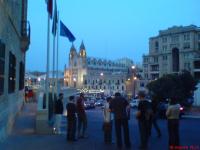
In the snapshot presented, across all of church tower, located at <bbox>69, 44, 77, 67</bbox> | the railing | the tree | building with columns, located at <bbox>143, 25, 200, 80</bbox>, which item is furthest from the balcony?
building with columns, located at <bbox>143, 25, 200, 80</bbox>

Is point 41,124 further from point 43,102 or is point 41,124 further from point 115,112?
point 115,112

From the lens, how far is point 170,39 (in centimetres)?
14288

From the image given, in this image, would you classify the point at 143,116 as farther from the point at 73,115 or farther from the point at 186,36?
the point at 186,36

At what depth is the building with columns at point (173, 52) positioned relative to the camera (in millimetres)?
131375

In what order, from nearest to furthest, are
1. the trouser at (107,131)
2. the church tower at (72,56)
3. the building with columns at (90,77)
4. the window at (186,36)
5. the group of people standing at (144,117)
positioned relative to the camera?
the group of people standing at (144,117), the trouser at (107,131), the church tower at (72,56), the window at (186,36), the building with columns at (90,77)

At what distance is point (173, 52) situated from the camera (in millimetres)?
137875

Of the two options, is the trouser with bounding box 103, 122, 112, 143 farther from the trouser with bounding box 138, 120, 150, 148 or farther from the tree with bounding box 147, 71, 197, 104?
the tree with bounding box 147, 71, 197, 104

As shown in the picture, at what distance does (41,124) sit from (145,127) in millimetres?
6279

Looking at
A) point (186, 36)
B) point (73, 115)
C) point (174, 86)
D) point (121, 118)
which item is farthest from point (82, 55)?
point (121, 118)

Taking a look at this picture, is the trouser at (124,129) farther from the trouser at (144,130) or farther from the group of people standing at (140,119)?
the trouser at (144,130)

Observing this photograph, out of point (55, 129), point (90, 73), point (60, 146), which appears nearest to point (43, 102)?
point (55, 129)

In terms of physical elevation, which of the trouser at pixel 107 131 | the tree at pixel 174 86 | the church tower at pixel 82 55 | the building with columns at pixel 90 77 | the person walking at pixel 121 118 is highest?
the church tower at pixel 82 55

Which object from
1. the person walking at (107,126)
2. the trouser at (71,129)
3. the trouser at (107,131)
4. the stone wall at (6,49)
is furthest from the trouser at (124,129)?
the stone wall at (6,49)

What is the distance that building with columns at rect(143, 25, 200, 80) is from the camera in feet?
431
